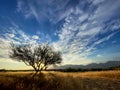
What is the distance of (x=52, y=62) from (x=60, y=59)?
2.28 m

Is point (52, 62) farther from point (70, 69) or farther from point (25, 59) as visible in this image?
point (70, 69)

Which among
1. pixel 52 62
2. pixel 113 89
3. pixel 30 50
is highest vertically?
pixel 30 50

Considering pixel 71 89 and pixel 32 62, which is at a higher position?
pixel 32 62

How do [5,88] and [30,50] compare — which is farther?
[30,50]

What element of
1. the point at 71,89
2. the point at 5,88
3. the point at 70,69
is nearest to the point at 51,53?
the point at 71,89

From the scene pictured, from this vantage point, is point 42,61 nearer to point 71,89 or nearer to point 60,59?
point 60,59

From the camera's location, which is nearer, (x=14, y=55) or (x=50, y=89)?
(x=50, y=89)

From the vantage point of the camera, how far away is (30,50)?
35.5 meters

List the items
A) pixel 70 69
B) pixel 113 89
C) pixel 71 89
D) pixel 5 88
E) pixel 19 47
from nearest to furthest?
pixel 5 88 < pixel 71 89 < pixel 113 89 < pixel 19 47 < pixel 70 69

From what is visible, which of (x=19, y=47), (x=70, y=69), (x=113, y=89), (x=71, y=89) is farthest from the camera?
(x=70, y=69)

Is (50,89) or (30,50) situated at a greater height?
(30,50)

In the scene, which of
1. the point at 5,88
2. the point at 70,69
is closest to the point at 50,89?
the point at 5,88

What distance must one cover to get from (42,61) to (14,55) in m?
5.81

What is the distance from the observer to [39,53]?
116 ft
